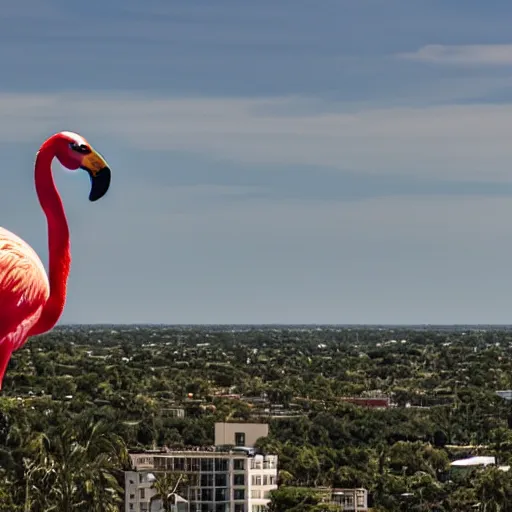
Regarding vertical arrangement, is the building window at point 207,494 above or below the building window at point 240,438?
below

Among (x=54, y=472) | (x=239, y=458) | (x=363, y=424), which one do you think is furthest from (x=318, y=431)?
(x=54, y=472)

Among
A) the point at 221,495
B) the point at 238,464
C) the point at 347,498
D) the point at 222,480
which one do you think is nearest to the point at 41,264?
the point at 222,480

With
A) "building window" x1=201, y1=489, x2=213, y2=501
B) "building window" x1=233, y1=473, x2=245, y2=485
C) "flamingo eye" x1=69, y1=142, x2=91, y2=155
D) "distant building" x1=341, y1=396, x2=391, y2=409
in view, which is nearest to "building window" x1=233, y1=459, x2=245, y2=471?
"building window" x1=233, y1=473, x2=245, y2=485

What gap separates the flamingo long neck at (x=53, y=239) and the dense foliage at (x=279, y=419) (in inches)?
1306

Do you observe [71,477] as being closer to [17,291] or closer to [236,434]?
[236,434]

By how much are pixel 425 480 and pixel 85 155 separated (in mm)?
62055

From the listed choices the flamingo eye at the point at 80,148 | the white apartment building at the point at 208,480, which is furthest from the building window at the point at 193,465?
the flamingo eye at the point at 80,148

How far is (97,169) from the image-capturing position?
14.4 m

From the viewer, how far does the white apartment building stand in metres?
65.8

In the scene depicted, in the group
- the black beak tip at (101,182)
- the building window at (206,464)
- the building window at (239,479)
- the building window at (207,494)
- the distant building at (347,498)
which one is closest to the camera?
the black beak tip at (101,182)

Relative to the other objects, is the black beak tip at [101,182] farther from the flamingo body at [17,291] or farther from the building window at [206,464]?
→ the building window at [206,464]

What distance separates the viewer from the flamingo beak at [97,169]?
47.2 feet

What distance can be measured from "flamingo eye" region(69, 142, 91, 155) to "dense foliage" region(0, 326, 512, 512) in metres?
33.8

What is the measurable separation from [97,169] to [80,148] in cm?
21
